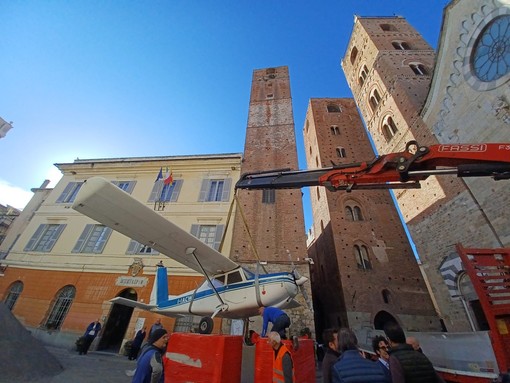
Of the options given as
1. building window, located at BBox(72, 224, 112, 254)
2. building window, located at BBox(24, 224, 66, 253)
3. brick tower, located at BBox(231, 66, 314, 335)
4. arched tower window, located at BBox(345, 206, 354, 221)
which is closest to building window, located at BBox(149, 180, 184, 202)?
building window, located at BBox(72, 224, 112, 254)

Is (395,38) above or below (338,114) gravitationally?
above

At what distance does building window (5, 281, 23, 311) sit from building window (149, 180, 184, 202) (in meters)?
8.44

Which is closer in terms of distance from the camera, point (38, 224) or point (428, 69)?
point (38, 224)

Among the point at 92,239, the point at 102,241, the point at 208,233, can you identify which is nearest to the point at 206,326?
the point at 208,233

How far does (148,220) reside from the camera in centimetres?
518

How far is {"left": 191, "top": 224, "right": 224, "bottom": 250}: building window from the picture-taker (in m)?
12.6

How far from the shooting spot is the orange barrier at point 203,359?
292 centimetres

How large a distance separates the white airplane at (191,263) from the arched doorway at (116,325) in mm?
5583

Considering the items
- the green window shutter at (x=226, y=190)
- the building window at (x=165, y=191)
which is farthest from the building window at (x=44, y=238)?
the green window shutter at (x=226, y=190)

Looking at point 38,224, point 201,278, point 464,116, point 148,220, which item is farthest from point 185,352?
point 38,224

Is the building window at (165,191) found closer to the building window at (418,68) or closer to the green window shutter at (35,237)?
the green window shutter at (35,237)

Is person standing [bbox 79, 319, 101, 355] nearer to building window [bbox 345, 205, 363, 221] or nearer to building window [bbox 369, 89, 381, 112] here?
building window [bbox 345, 205, 363, 221]

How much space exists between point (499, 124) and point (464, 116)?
63.9 inches

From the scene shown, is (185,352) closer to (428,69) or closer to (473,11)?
(473,11)
